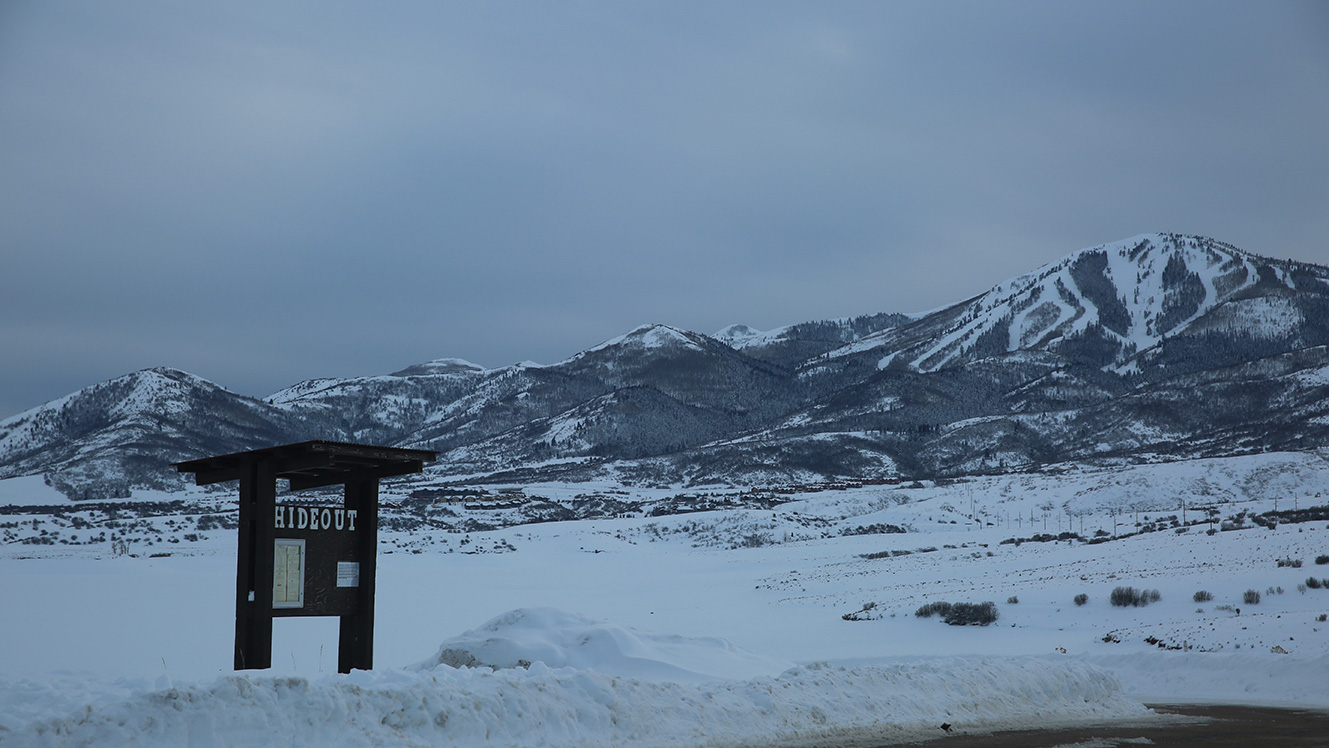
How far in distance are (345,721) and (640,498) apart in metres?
85.2

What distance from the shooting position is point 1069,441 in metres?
129

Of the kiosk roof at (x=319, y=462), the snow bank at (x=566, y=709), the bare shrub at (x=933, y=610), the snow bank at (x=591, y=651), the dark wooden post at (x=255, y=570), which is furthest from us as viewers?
the bare shrub at (x=933, y=610)

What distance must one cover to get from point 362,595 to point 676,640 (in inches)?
226

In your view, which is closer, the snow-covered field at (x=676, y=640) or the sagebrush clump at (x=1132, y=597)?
the snow-covered field at (x=676, y=640)

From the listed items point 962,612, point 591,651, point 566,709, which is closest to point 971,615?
point 962,612

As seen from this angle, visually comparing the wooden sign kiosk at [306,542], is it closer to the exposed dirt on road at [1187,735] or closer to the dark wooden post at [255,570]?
the dark wooden post at [255,570]

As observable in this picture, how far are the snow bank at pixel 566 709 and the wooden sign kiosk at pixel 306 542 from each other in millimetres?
1771

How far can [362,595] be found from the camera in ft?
37.2

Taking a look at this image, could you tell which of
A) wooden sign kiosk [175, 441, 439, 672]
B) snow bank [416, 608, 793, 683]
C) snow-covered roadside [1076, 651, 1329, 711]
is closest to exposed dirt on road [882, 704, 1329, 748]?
snow-covered roadside [1076, 651, 1329, 711]

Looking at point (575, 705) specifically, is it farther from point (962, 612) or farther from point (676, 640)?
point (962, 612)

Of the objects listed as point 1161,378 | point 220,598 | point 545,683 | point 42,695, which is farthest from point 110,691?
point 1161,378

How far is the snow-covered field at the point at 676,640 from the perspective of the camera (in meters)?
8.41

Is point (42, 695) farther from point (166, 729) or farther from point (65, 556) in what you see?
point (65, 556)

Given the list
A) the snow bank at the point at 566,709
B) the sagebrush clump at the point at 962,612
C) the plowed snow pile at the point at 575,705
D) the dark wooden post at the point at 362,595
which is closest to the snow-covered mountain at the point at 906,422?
the sagebrush clump at the point at 962,612
